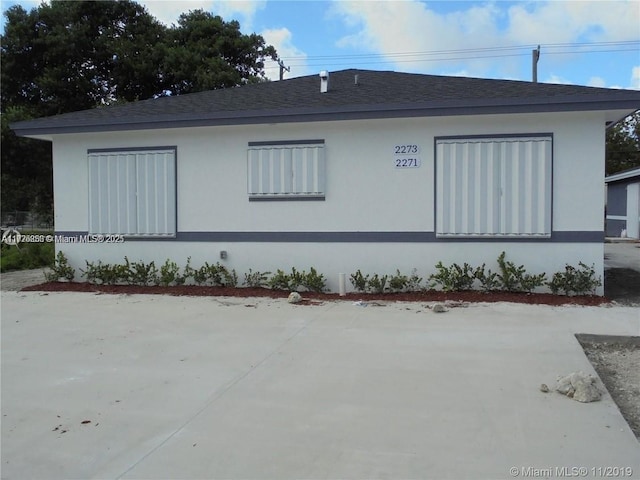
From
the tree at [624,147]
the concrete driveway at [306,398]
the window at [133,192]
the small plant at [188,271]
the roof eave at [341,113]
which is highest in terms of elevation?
the tree at [624,147]

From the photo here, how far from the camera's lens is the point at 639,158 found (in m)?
43.1

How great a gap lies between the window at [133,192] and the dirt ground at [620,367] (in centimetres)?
758

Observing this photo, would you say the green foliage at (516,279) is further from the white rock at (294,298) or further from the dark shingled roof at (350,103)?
the white rock at (294,298)

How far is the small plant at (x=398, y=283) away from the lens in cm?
934

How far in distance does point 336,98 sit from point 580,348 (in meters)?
6.14

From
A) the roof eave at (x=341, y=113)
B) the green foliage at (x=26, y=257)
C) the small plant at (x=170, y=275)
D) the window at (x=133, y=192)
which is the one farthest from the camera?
the green foliage at (x=26, y=257)

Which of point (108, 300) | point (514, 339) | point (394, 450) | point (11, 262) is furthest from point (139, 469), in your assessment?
point (11, 262)

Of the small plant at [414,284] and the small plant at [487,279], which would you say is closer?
the small plant at [487,279]

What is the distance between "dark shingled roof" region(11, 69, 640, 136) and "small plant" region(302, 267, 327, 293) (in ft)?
8.98

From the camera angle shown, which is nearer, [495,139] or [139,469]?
[139,469]

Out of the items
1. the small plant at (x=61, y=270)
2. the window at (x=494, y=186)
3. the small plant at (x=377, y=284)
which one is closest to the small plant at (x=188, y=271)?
the small plant at (x=61, y=270)

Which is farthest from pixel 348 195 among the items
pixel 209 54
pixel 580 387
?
pixel 209 54

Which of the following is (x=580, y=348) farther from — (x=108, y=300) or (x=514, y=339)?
(x=108, y=300)

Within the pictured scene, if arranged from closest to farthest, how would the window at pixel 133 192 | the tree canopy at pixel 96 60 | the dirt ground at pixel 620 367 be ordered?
the dirt ground at pixel 620 367 → the window at pixel 133 192 → the tree canopy at pixel 96 60
